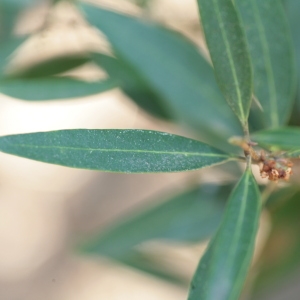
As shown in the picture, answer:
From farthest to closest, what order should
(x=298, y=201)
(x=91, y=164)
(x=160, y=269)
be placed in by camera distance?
(x=160, y=269), (x=298, y=201), (x=91, y=164)

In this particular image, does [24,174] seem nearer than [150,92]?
No

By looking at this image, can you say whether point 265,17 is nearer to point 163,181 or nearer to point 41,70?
point 41,70

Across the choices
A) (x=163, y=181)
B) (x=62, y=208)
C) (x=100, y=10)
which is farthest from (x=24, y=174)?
(x=100, y=10)

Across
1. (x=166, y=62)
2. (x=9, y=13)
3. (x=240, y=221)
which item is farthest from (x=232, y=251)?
(x=9, y=13)

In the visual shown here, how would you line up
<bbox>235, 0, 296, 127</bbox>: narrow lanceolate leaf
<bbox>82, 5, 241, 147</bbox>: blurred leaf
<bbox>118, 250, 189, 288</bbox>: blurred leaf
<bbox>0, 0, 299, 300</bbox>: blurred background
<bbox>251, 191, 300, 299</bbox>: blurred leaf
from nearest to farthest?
<bbox>235, 0, 296, 127</bbox>: narrow lanceolate leaf < <bbox>82, 5, 241, 147</bbox>: blurred leaf < <bbox>251, 191, 300, 299</bbox>: blurred leaf < <bbox>118, 250, 189, 288</bbox>: blurred leaf < <bbox>0, 0, 299, 300</bbox>: blurred background

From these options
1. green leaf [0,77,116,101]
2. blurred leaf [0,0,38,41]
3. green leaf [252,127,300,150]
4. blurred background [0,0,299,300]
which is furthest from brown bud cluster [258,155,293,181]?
blurred background [0,0,299,300]

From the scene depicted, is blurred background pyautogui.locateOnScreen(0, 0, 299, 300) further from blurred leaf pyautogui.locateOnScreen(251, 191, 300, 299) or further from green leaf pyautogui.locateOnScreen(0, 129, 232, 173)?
green leaf pyautogui.locateOnScreen(0, 129, 232, 173)

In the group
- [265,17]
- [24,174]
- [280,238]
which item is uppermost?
[24,174]

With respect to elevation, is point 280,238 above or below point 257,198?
above
